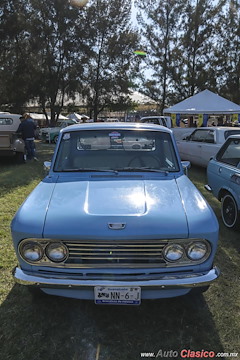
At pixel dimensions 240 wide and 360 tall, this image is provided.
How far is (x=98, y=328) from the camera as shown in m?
2.71

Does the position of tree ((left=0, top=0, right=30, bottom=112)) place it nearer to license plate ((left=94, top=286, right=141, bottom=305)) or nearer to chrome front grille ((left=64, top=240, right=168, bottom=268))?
chrome front grille ((left=64, top=240, right=168, bottom=268))

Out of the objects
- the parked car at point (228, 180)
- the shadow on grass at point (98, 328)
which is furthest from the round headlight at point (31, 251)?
the parked car at point (228, 180)

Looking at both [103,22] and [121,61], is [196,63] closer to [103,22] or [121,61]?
[121,61]

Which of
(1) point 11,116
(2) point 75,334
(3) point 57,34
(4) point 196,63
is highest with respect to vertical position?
(3) point 57,34

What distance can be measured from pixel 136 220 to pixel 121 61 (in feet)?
82.5

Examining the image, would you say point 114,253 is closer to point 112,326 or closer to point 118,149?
point 112,326

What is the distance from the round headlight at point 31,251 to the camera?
2.48 m

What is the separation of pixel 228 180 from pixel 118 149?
6.95 ft

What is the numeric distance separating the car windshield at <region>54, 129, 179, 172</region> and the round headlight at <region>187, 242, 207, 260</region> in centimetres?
129

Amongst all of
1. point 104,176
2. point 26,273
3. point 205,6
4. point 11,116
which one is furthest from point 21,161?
point 205,6

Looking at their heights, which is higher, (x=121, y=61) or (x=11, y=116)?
(x=121, y=61)

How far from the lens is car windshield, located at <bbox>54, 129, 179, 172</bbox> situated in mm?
3652

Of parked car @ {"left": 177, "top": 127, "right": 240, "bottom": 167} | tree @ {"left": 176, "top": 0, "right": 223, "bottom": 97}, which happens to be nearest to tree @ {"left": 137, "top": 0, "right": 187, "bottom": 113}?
tree @ {"left": 176, "top": 0, "right": 223, "bottom": 97}

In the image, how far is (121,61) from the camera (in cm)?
2550
